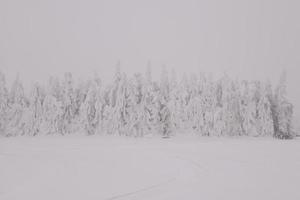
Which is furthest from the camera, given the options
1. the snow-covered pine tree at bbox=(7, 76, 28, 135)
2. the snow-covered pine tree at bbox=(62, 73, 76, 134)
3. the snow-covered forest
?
the snow-covered pine tree at bbox=(62, 73, 76, 134)

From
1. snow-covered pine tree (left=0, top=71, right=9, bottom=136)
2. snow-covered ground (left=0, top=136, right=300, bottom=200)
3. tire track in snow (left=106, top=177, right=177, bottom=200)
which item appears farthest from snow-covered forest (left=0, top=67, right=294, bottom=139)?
tire track in snow (left=106, top=177, right=177, bottom=200)

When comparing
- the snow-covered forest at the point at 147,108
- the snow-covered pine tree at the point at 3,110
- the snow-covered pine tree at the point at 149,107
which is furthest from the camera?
the snow-covered pine tree at the point at 3,110

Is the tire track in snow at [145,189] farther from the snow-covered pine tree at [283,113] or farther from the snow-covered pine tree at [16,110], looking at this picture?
the snow-covered pine tree at [283,113]

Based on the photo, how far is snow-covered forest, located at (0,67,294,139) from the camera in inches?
1969

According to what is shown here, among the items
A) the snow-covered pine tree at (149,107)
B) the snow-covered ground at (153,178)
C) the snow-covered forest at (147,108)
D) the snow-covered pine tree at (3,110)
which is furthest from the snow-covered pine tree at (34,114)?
the snow-covered ground at (153,178)

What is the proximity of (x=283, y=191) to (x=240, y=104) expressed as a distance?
4230 centimetres

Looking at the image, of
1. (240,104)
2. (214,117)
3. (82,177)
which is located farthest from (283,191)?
(240,104)

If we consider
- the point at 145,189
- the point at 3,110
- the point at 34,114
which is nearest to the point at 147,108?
the point at 34,114

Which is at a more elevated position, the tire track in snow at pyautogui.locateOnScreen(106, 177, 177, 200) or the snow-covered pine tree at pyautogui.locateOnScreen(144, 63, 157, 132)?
the snow-covered pine tree at pyautogui.locateOnScreen(144, 63, 157, 132)

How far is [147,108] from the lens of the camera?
4962 cm

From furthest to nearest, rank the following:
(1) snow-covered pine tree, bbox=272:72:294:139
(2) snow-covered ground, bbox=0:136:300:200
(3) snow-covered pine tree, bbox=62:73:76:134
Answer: (3) snow-covered pine tree, bbox=62:73:76:134 → (1) snow-covered pine tree, bbox=272:72:294:139 → (2) snow-covered ground, bbox=0:136:300:200

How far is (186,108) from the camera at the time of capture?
175 ft

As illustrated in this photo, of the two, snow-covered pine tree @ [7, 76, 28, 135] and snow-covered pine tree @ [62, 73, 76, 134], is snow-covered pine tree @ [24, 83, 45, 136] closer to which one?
snow-covered pine tree @ [7, 76, 28, 135]

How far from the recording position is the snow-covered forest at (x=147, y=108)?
1969 inches
